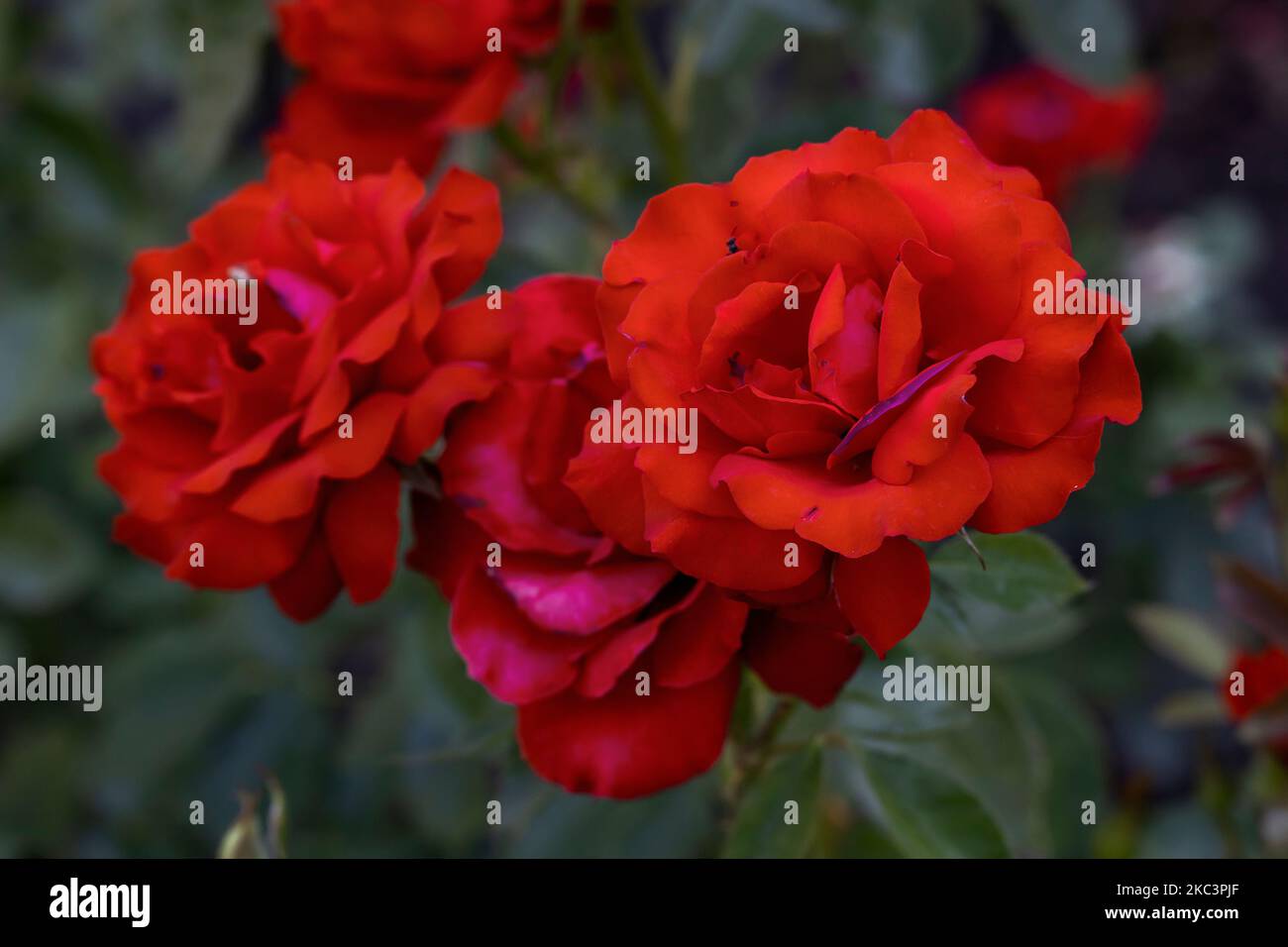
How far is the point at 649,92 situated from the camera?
887mm

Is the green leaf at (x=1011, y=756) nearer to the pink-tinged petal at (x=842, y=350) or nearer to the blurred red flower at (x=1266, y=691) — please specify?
the blurred red flower at (x=1266, y=691)

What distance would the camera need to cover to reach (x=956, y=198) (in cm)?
47

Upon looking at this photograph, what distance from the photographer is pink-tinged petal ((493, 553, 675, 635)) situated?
1.66 ft

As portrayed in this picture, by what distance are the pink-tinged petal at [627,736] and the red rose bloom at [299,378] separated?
4.1 inches

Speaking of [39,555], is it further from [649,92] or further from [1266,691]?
[1266,691]

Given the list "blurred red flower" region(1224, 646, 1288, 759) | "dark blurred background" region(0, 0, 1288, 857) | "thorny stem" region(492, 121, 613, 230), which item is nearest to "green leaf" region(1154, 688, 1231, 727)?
"dark blurred background" region(0, 0, 1288, 857)

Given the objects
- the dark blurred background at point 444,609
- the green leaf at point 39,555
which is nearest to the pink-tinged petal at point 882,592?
the dark blurred background at point 444,609

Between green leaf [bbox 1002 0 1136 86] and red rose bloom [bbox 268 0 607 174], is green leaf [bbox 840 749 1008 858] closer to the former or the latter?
red rose bloom [bbox 268 0 607 174]

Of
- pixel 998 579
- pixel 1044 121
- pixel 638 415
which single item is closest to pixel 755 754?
pixel 998 579

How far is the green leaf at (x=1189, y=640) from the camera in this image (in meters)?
0.87

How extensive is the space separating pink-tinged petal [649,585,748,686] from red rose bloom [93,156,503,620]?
129mm

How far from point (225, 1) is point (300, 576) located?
55 centimetres
